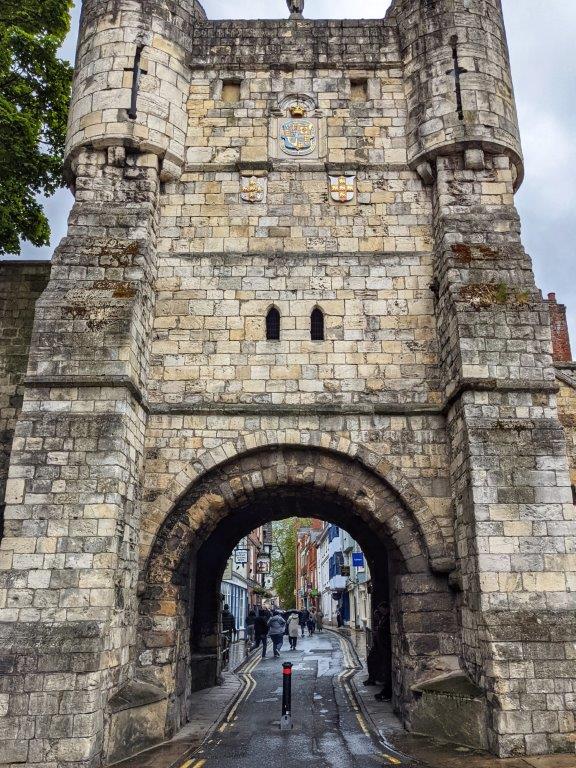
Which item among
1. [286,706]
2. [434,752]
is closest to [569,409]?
[434,752]

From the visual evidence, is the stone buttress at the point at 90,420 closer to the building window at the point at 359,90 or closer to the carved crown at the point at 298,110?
the carved crown at the point at 298,110

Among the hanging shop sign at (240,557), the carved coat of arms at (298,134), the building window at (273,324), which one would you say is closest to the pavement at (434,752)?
the building window at (273,324)

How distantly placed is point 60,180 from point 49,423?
24.5ft

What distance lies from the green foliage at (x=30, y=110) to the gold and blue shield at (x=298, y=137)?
4953mm

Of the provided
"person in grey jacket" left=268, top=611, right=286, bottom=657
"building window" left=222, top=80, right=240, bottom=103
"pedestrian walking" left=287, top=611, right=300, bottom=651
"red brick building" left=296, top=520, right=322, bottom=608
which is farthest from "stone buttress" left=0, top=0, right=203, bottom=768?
"red brick building" left=296, top=520, right=322, bottom=608

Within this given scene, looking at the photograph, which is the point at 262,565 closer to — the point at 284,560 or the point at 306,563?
the point at 284,560

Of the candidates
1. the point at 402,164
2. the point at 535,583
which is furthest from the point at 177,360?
the point at 535,583

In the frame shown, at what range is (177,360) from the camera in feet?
30.5

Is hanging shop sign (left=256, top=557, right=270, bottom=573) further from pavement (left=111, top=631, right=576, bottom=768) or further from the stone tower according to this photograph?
the stone tower

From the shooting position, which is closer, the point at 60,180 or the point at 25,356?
the point at 25,356

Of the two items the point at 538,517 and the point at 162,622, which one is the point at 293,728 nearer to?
the point at 162,622

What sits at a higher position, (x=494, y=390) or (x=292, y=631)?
(x=494, y=390)

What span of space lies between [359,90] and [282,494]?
6.93 meters

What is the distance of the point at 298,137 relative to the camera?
10.5 meters
